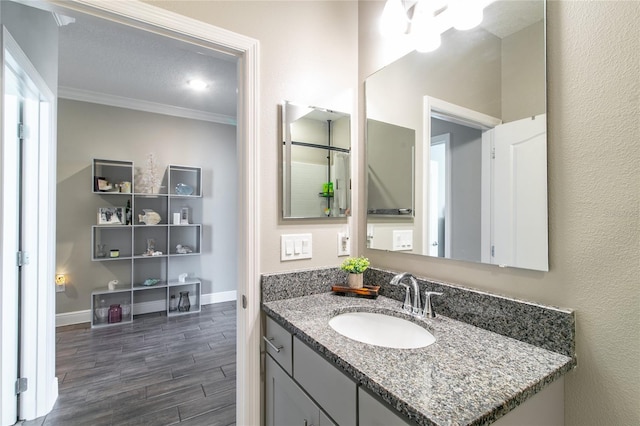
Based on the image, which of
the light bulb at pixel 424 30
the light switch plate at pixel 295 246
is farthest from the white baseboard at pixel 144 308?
the light bulb at pixel 424 30

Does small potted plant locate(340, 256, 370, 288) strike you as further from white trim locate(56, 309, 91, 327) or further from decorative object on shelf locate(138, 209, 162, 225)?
white trim locate(56, 309, 91, 327)

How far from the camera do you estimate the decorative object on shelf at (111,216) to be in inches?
133

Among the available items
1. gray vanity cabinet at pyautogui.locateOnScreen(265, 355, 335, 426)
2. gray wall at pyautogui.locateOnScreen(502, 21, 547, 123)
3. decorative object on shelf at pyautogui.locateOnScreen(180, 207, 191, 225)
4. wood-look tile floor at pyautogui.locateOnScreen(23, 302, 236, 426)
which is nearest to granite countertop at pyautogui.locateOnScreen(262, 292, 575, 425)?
gray vanity cabinet at pyautogui.locateOnScreen(265, 355, 335, 426)

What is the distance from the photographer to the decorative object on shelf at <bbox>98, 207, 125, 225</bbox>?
3379 mm

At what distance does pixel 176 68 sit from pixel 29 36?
1.31m

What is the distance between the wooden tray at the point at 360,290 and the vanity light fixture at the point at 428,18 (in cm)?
113

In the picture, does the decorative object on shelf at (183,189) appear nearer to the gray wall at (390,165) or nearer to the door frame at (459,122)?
the gray wall at (390,165)

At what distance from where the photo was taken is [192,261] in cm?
406

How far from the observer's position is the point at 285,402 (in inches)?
43.8

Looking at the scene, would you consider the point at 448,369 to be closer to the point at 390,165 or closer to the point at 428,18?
the point at 390,165

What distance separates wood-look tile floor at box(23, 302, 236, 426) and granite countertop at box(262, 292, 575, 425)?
1446 millimetres

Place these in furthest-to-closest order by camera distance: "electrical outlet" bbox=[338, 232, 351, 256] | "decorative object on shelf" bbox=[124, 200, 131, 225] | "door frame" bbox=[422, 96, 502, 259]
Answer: "decorative object on shelf" bbox=[124, 200, 131, 225], "electrical outlet" bbox=[338, 232, 351, 256], "door frame" bbox=[422, 96, 502, 259]

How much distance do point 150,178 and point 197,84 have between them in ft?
4.51

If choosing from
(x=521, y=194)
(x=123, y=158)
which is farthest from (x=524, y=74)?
(x=123, y=158)
